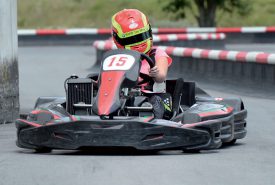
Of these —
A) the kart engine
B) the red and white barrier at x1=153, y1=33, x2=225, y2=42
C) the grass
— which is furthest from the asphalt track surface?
the grass

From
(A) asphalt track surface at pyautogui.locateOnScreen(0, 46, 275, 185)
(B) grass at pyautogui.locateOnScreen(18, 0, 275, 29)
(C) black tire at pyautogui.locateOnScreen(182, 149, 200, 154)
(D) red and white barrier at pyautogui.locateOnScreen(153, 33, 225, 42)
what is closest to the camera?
(A) asphalt track surface at pyautogui.locateOnScreen(0, 46, 275, 185)

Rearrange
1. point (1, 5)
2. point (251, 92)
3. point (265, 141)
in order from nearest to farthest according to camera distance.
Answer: point (265, 141), point (1, 5), point (251, 92)

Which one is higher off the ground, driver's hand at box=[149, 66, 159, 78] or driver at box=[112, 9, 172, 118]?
driver at box=[112, 9, 172, 118]

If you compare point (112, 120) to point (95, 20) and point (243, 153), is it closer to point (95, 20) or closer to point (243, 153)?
point (243, 153)

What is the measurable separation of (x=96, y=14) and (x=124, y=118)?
3857 cm

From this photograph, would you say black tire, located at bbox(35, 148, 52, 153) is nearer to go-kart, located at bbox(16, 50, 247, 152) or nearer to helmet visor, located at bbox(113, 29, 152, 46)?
go-kart, located at bbox(16, 50, 247, 152)

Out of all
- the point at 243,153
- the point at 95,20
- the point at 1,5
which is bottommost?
the point at 95,20

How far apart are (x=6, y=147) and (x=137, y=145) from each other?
1.56 meters

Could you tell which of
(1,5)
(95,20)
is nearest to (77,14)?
(95,20)

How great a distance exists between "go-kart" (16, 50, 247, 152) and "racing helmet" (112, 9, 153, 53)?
1.09 feet

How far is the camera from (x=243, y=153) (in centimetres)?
791

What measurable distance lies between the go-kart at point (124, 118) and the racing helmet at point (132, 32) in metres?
0.33

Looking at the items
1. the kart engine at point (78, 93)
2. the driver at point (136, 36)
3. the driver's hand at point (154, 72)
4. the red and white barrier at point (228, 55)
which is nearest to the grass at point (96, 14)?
the red and white barrier at point (228, 55)

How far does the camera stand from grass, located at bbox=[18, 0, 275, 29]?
4297 cm
